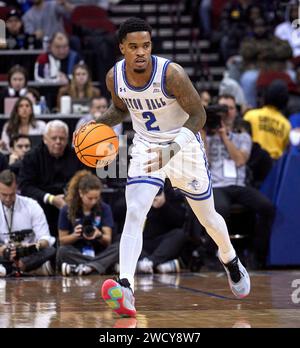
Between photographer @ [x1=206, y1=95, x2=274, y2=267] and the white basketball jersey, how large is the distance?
3617 millimetres

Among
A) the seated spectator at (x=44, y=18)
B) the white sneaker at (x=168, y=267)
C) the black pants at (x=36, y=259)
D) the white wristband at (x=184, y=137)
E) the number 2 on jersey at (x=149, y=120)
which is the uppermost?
the seated spectator at (x=44, y=18)

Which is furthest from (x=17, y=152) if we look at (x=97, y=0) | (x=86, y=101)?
(x=97, y=0)

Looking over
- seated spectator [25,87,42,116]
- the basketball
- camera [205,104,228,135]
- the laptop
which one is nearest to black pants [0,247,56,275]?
camera [205,104,228,135]

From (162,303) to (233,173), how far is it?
382 centimetres

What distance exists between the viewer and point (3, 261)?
384 inches

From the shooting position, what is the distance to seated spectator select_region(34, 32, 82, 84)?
13.3 m

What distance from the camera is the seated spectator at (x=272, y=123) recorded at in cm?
1142

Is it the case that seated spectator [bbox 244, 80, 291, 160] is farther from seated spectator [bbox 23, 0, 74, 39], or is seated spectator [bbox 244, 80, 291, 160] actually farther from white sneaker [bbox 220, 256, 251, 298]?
seated spectator [bbox 23, 0, 74, 39]

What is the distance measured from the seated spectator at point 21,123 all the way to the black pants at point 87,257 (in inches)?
74.9

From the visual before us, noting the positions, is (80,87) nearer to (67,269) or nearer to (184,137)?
(67,269)

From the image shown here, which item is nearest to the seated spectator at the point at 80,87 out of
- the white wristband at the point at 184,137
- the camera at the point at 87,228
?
the camera at the point at 87,228

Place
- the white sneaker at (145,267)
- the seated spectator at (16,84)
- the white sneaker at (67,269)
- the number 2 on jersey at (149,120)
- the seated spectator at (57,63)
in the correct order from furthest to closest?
the seated spectator at (57,63)
the seated spectator at (16,84)
the white sneaker at (145,267)
the white sneaker at (67,269)
the number 2 on jersey at (149,120)

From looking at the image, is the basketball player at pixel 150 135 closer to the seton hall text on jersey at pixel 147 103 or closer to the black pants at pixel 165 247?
the seton hall text on jersey at pixel 147 103

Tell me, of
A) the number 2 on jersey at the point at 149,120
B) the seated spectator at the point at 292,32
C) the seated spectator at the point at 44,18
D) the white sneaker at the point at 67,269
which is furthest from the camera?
the seated spectator at the point at 292,32
